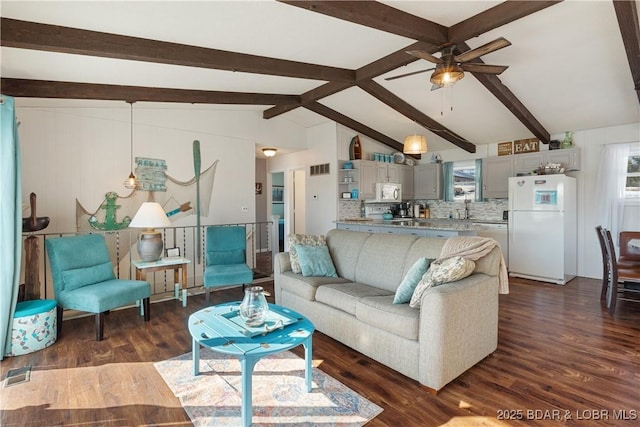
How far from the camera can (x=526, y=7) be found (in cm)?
288

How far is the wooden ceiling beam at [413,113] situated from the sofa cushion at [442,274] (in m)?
3.06

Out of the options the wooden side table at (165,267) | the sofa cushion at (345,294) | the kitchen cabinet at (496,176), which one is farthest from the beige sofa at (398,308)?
the kitchen cabinet at (496,176)

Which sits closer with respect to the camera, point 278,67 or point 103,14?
point 103,14

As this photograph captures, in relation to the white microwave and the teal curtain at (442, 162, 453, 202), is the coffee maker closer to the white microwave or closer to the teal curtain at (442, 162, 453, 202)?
the white microwave

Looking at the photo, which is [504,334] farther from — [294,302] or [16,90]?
[16,90]

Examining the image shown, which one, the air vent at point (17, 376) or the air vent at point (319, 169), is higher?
the air vent at point (319, 169)

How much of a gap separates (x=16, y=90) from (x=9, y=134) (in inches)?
39.9

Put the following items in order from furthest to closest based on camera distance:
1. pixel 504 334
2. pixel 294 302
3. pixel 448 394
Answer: pixel 294 302, pixel 504 334, pixel 448 394

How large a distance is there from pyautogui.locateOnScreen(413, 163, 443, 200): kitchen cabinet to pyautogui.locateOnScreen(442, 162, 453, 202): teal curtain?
10cm

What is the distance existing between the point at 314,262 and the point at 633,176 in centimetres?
512

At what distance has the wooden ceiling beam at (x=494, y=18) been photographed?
2.87 m

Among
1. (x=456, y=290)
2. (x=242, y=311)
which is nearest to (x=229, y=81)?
(x=242, y=311)

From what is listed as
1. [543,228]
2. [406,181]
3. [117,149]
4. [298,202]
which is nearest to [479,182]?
[406,181]

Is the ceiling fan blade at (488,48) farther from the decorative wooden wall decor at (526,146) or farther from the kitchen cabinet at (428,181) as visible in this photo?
the kitchen cabinet at (428,181)
